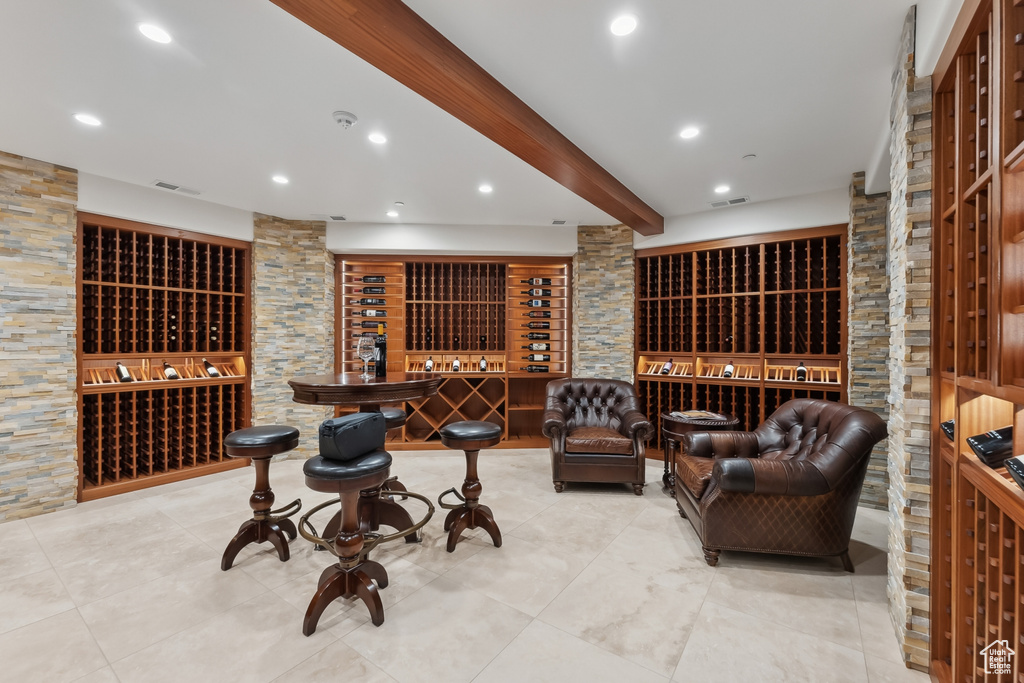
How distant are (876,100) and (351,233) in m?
4.64

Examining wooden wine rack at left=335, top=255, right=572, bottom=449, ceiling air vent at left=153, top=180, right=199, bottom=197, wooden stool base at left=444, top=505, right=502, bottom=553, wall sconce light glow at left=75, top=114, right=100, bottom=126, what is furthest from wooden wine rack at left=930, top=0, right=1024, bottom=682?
ceiling air vent at left=153, top=180, right=199, bottom=197

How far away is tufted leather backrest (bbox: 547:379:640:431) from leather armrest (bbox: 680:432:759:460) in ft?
3.31

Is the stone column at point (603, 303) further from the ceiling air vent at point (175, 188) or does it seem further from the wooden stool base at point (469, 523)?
the ceiling air vent at point (175, 188)

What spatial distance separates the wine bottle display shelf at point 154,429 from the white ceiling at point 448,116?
6.57 feet

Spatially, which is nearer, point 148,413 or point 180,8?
point 180,8

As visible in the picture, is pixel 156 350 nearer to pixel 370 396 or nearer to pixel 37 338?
pixel 37 338

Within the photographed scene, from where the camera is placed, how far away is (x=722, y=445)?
291cm

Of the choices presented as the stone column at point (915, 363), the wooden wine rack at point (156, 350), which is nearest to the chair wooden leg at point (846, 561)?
the stone column at point (915, 363)

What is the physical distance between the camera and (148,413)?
3.86 metres

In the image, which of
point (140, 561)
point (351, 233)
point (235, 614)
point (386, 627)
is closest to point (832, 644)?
point (386, 627)

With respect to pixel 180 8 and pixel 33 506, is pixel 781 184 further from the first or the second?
pixel 33 506

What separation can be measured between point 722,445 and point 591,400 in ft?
4.70

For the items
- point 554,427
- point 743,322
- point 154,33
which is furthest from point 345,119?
point 743,322

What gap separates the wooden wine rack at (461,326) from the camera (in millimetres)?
5082
